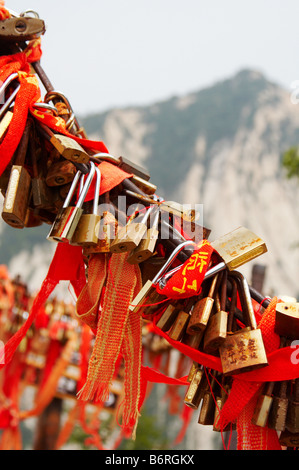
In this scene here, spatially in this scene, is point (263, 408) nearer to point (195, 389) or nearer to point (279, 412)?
point (279, 412)

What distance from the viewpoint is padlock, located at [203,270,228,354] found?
1.04 metres

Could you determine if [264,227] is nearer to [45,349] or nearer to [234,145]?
[234,145]

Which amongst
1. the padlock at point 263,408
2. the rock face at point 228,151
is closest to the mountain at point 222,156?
the rock face at point 228,151

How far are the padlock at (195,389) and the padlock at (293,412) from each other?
197 mm

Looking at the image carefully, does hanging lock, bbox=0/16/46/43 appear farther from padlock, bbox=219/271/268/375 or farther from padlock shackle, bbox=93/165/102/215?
padlock, bbox=219/271/268/375

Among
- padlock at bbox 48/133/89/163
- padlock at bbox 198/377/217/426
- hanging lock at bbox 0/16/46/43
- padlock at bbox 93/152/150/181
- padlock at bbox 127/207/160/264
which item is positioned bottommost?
padlock at bbox 198/377/217/426

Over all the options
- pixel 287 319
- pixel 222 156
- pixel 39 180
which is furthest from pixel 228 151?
pixel 287 319

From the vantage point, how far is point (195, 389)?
1.15 m

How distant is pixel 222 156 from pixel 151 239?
127ft

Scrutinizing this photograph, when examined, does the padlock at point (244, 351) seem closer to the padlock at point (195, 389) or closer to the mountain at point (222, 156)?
the padlock at point (195, 389)

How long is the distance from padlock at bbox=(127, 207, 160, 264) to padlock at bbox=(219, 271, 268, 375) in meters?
0.23

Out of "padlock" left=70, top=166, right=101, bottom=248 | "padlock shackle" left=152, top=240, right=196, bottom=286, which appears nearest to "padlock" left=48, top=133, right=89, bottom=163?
"padlock" left=70, top=166, right=101, bottom=248

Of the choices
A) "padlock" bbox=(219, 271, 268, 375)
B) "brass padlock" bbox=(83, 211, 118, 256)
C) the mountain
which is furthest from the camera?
the mountain
